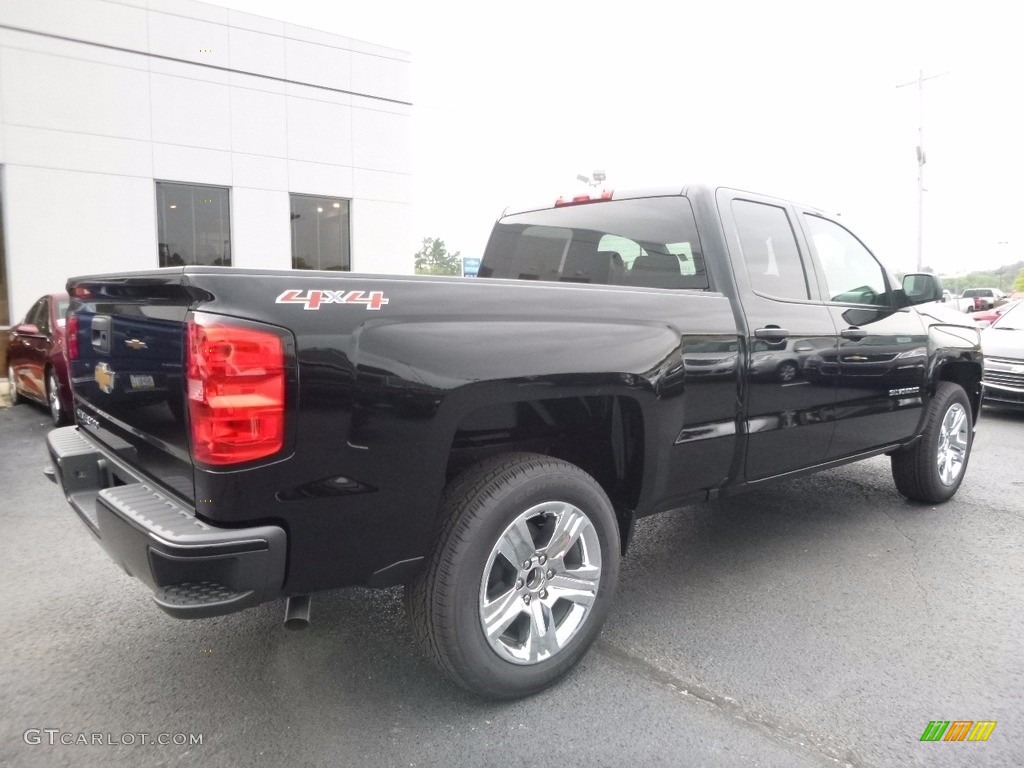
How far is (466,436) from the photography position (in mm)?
2768

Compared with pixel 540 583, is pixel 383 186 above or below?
above

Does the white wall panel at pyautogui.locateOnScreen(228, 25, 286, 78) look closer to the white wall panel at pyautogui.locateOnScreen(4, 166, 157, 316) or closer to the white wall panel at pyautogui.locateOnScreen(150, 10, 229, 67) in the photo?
the white wall panel at pyautogui.locateOnScreen(150, 10, 229, 67)

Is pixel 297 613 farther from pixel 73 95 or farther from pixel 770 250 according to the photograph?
pixel 73 95

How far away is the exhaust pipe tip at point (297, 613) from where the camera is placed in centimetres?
226

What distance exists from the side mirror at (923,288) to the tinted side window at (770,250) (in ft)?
2.95

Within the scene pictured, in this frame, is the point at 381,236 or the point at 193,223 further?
the point at 381,236

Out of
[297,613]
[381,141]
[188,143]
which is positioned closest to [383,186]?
[381,141]

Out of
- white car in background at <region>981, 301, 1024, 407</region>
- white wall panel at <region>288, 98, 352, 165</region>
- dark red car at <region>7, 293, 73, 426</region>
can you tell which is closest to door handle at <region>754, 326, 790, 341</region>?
dark red car at <region>7, 293, 73, 426</region>

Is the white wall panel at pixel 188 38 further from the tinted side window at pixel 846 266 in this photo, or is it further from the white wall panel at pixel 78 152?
the tinted side window at pixel 846 266

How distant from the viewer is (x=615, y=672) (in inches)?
111

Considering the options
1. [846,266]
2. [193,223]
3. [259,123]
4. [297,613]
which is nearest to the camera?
[297,613]

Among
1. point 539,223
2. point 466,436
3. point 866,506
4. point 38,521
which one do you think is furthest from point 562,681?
point 38,521

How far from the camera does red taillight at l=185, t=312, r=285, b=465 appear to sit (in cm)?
196

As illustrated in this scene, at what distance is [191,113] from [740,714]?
1555cm
